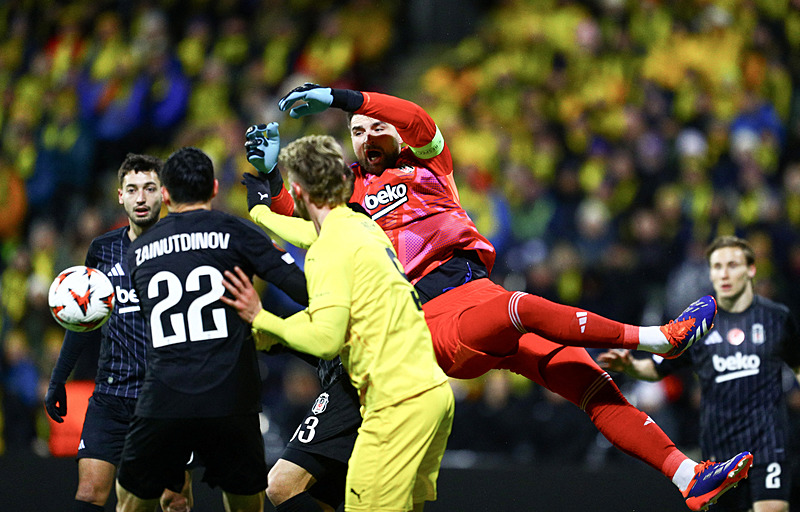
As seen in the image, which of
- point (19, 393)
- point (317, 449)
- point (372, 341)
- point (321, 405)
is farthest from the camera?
point (19, 393)

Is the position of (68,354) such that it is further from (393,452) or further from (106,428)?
(393,452)

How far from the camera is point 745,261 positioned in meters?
5.90

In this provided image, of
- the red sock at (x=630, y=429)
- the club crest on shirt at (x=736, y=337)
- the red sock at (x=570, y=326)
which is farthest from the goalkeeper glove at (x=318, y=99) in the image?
the club crest on shirt at (x=736, y=337)

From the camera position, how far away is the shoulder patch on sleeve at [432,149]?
4.91 meters

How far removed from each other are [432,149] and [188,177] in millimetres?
1539

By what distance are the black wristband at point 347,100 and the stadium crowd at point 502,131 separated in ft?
14.3

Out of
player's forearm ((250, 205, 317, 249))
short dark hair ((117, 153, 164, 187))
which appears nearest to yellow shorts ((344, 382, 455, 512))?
player's forearm ((250, 205, 317, 249))

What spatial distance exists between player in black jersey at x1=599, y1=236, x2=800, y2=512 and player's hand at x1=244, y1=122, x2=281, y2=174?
2471 mm

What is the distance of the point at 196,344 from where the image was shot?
3732 mm

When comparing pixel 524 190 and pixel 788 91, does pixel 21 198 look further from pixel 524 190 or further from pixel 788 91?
pixel 788 91

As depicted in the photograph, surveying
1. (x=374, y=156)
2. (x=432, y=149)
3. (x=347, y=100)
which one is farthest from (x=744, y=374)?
(x=347, y=100)

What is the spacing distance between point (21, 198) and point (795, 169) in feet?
30.0

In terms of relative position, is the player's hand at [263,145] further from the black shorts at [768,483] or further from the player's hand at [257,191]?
the black shorts at [768,483]

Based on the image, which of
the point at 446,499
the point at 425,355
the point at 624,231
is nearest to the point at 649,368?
the point at 446,499
